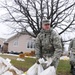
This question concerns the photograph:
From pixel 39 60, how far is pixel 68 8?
1213 inches

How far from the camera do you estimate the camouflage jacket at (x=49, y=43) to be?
7148mm

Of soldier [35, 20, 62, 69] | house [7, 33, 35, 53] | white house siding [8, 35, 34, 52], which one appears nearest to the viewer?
soldier [35, 20, 62, 69]

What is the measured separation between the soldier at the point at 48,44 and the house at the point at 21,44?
56.9 metres

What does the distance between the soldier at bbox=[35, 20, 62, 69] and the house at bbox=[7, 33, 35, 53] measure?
56863 mm

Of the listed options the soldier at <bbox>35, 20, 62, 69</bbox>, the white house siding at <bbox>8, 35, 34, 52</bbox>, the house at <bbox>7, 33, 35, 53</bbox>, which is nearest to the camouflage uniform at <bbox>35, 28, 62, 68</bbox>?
the soldier at <bbox>35, 20, 62, 69</bbox>

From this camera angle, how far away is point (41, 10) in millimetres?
35938

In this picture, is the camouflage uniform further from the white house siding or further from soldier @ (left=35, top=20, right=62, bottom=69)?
the white house siding

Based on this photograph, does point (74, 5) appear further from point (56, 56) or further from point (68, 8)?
point (56, 56)

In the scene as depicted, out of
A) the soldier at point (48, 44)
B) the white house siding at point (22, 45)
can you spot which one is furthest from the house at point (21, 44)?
the soldier at point (48, 44)

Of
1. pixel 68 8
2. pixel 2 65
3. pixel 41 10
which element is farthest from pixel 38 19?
pixel 2 65

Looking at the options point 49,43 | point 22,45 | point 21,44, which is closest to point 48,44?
point 49,43

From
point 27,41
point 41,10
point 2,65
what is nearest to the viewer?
point 2,65

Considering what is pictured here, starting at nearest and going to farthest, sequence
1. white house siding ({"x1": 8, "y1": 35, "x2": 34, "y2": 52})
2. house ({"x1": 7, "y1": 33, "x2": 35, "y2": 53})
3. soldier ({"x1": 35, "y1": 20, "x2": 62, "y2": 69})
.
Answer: soldier ({"x1": 35, "y1": 20, "x2": 62, "y2": 69})
white house siding ({"x1": 8, "y1": 35, "x2": 34, "y2": 52})
house ({"x1": 7, "y1": 33, "x2": 35, "y2": 53})

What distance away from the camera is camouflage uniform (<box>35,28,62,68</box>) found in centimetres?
714
